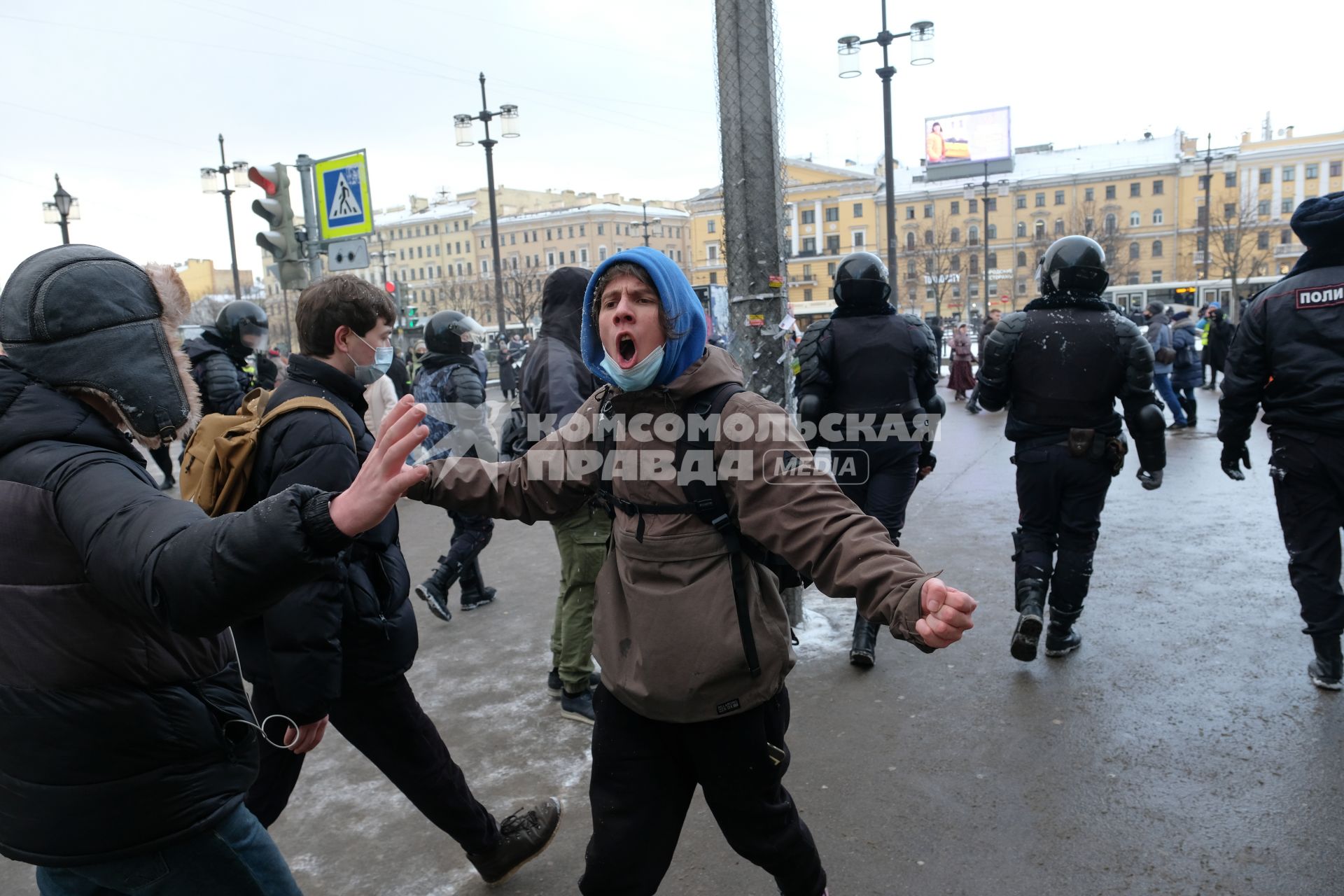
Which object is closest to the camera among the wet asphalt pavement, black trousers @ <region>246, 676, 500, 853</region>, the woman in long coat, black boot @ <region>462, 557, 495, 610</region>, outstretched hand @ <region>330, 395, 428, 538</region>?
outstretched hand @ <region>330, 395, 428, 538</region>

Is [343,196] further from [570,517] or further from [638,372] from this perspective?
[638,372]

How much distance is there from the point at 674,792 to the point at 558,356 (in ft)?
7.88

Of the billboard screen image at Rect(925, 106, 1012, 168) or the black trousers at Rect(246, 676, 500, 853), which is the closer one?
the black trousers at Rect(246, 676, 500, 853)

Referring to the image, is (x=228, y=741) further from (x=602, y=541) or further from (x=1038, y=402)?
(x=1038, y=402)

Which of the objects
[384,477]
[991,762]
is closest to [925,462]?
[991,762]

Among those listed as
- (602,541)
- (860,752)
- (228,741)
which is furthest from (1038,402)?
(228,741)

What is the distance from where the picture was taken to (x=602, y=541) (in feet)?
13.3

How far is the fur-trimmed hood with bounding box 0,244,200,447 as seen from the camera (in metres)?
1.57

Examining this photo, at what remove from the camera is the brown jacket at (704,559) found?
2.05m

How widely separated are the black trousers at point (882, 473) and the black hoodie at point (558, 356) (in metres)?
1.48

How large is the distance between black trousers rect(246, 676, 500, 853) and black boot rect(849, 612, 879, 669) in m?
2.29

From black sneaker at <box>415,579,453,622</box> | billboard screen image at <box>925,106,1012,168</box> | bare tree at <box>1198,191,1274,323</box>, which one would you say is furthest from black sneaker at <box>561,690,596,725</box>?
bare tree at <box>1198,191,1274,323</box>

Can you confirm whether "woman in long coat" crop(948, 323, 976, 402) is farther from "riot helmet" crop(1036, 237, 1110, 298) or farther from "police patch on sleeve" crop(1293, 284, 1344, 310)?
"police patch on sleeve" crop(1293, 284, 1344, 310)

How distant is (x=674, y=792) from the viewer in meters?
2.33
